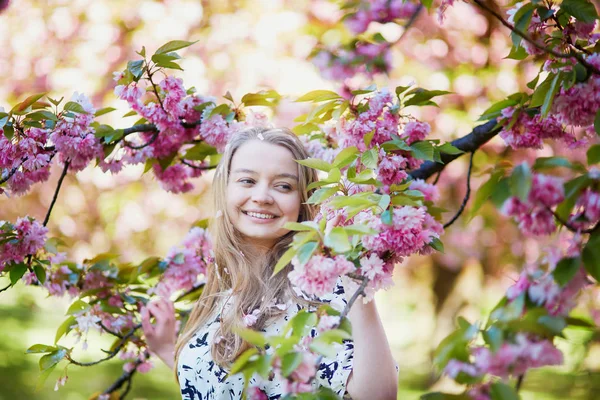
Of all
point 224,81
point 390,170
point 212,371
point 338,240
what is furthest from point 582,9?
point 224,81

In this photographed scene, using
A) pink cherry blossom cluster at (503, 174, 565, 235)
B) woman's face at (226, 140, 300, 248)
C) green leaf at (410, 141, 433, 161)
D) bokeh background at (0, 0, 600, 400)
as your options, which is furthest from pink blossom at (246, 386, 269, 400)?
bokeh background at (0, 0, 600, 400)

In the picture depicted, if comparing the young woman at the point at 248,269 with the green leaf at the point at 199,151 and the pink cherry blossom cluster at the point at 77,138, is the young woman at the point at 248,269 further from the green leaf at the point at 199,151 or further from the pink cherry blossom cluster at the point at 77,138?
the pink cherry blossom cluster at the point at 77,138

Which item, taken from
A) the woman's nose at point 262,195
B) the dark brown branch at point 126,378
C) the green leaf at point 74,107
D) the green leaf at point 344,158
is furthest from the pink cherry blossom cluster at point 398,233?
the dark brown branch at point 126,378

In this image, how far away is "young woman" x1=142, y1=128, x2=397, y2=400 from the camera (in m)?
1.95

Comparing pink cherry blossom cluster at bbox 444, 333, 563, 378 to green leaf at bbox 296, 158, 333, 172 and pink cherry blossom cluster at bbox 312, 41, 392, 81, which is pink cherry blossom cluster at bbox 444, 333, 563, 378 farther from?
pink cherry blossom cluster at bbox 312, 41, 392, 81

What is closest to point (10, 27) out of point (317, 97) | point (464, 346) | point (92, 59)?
point (92, 59)

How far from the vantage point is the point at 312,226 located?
4.18 feet

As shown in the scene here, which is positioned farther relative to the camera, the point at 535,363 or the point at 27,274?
the point at 27,274

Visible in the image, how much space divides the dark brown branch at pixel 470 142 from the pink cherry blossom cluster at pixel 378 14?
221cm

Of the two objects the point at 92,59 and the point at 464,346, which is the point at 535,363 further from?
the point at 92,59

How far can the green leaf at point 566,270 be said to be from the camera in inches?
42.1

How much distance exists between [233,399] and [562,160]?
1249 millimetres

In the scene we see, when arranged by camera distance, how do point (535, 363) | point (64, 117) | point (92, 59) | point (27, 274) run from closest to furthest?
point (535, 363)
point (64, 117)
point (27, 274)
point (92, 59)

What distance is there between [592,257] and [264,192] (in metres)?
1.08
